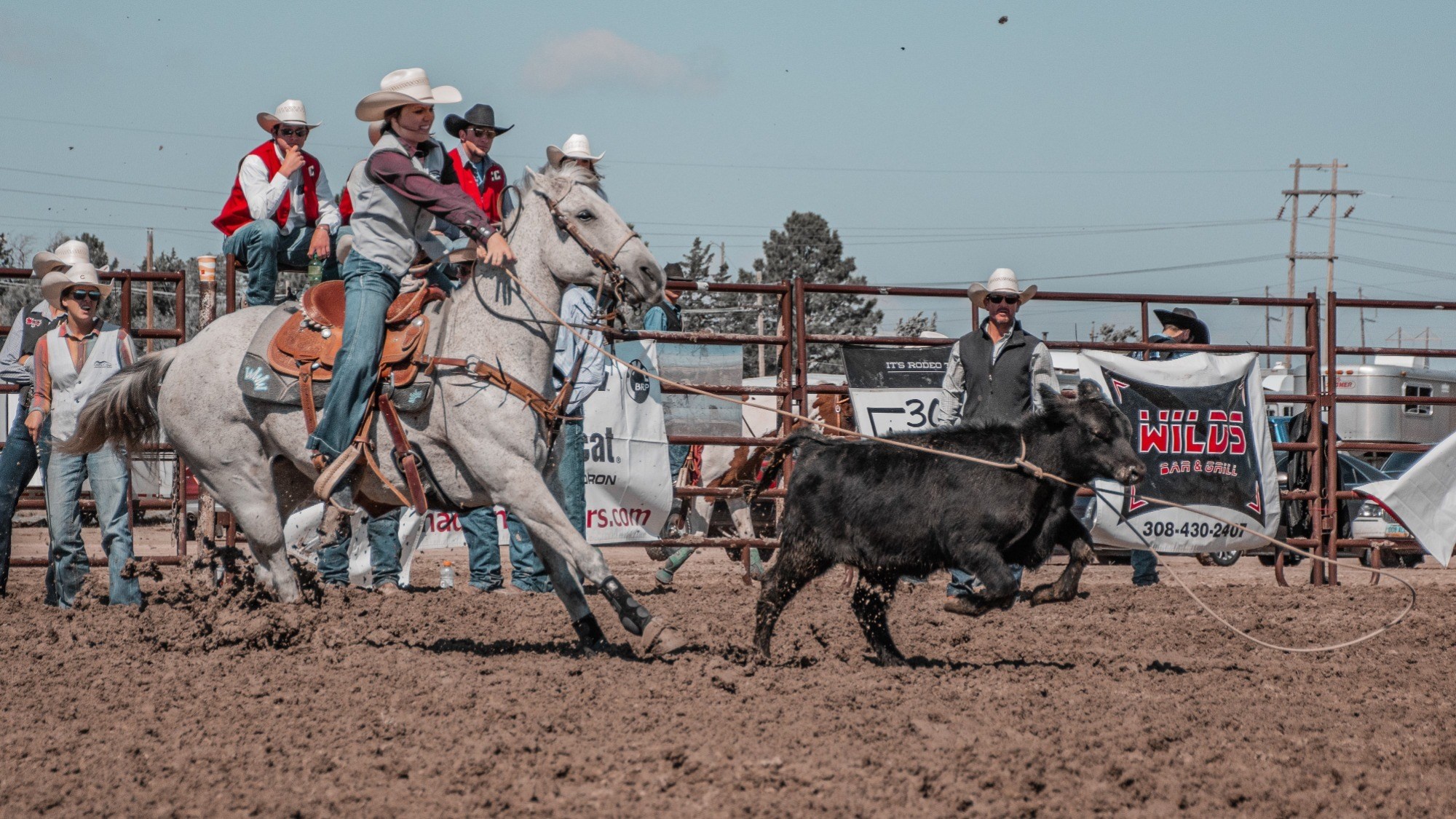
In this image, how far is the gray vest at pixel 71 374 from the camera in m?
7.42

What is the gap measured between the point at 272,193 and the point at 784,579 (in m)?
3.34

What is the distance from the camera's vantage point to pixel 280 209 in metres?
6.99

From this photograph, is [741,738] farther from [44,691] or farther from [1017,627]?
[1017,627]

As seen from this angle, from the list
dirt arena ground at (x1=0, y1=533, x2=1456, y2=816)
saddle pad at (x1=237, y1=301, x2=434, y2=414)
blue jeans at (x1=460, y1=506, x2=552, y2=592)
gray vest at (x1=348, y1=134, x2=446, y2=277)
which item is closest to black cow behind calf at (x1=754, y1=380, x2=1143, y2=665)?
dirt arena ground at (x1=0, y1=533, x2=1456, y2=816)

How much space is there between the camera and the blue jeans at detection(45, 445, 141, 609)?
7488 mm

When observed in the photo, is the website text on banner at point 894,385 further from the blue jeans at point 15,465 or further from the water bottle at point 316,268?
the blue jeans at point 15,465

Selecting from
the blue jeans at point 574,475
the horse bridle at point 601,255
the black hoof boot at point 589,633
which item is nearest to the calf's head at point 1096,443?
the horse bridle at point 601,255

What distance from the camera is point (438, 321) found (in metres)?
5.77

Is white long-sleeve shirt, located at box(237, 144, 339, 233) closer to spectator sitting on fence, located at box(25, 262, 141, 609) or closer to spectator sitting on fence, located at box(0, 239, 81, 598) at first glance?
spectator sitting on fence, located at box(25, 262, 141, 609)

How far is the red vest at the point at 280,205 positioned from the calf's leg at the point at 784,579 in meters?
3.21

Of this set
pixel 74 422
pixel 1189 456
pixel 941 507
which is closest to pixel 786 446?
pixel 941 507

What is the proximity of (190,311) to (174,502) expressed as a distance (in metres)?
40.8

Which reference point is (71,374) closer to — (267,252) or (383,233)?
(267,252)

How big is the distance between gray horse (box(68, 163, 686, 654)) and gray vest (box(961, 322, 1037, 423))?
2879 millimetres
